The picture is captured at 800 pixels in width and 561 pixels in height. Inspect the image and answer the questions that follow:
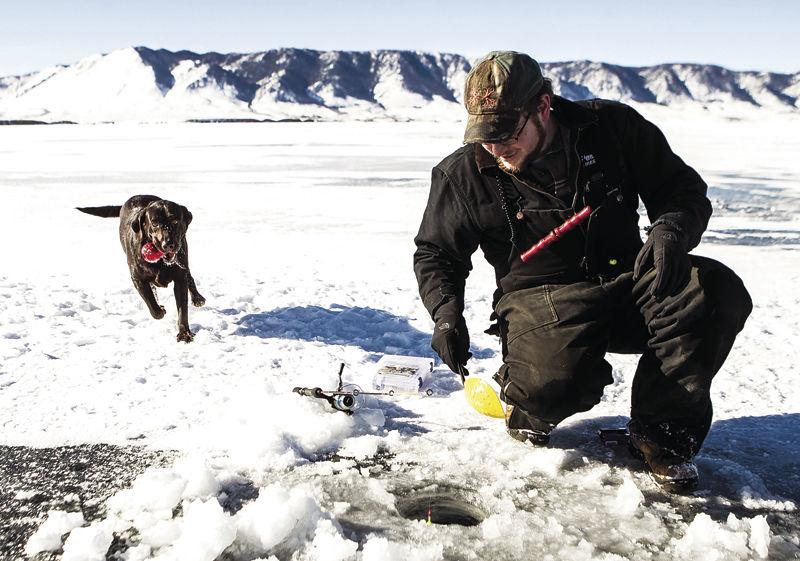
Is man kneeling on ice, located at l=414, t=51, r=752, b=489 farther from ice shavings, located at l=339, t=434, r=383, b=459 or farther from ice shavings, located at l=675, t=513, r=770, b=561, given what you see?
ice shavings, located at l=339, t=434, r=383, b=459

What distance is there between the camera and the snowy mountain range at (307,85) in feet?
440

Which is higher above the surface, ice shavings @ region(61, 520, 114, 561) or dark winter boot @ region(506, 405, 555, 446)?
dark winter boot @ region(506, 405, 555, 446)

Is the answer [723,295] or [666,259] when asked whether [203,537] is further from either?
[723,295]

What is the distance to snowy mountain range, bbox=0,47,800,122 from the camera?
13425cm

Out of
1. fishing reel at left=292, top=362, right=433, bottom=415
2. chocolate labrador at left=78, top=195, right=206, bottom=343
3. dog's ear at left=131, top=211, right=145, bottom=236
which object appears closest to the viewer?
fishing reel at left=292, top=362, right=433, bottom=415

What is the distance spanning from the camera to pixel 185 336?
162 inches

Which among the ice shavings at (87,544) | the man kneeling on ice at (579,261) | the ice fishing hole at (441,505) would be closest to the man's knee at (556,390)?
the man kneeling on ice at (579,261)

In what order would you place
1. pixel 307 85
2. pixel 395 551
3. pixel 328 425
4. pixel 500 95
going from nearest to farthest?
pixel 395 551 → pixel 500 95 → pixel 328 425 → pixel 307 85

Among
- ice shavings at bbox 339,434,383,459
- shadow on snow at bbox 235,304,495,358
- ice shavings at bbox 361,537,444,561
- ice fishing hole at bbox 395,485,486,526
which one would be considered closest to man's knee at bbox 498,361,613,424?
ice fishing hole at bbox 395,485,486,526

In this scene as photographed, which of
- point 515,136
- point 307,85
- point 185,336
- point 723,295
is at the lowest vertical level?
point 307,85

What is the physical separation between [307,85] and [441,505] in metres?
160

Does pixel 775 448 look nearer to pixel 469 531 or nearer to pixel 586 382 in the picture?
pixel 586 382

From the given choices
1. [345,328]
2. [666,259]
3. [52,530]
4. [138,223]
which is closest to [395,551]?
[52,530]

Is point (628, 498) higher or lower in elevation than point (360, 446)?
higher
